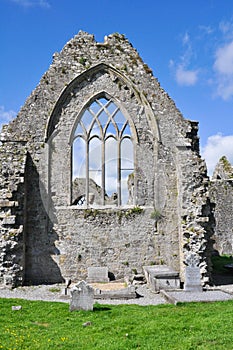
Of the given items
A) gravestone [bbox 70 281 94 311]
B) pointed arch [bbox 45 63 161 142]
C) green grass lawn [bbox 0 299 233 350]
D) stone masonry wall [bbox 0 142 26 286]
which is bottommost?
green grass lawn [bbox 0 299 233 350]

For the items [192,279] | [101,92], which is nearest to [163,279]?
[192,279]

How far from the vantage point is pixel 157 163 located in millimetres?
14523

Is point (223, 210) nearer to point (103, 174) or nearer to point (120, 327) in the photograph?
→ point (103, 174)

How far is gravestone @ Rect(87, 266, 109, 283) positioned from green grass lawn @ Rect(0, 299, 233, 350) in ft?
11.4

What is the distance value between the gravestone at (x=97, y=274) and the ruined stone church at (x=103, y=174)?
0.30m

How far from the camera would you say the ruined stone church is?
13.7 m

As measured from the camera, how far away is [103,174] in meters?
14.2

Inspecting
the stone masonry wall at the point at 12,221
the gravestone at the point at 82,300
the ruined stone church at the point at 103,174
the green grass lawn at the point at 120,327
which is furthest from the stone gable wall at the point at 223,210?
the gravestone at the point at 82,300

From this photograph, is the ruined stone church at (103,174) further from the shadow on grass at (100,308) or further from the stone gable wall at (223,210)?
the stone gable wall at (223,210)

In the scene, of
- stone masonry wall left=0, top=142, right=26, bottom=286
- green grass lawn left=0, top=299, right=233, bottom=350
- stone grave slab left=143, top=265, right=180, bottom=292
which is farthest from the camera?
stone masonry wall left=0, top=142, right=26, bottom=286

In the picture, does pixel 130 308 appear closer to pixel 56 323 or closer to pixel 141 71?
pixel 56 323

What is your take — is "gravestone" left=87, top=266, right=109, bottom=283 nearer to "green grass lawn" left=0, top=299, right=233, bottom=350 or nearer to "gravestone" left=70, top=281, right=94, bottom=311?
"green grass lawn" left=0, top=299, right=233, bottom=350

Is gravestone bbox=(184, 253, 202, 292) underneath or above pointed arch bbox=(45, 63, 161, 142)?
underneath

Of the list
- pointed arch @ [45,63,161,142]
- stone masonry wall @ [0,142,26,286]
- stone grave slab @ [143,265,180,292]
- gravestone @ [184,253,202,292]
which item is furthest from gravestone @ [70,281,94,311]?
pointed arch @ [45,63,161,142]
